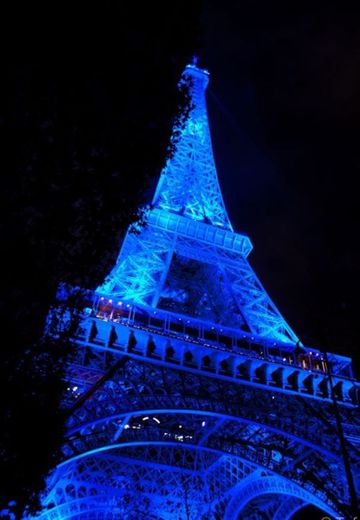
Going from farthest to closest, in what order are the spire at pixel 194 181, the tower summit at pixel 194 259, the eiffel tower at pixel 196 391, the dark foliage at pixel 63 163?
1. the spire at pixel 194 181
2. the tower summit at pixel 194 259
3. the eiffel tower at pixel 196 391
4. the dark foliage at pixel 63 163

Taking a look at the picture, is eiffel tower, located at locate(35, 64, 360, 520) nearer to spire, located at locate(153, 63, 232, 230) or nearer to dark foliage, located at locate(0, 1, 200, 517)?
spire, located at locate(153, 63, 232, 230)

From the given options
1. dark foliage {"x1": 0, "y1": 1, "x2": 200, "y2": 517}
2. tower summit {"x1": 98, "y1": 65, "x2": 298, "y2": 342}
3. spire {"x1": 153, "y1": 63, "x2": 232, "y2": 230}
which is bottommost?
dark foliage {"x1": 0, "y1": 1, "x2": 200, "y2": 517}

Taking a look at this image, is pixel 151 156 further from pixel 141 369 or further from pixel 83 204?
pixel 141 369

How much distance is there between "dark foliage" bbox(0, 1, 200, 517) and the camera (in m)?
6.94

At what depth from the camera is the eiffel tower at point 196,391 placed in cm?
1517

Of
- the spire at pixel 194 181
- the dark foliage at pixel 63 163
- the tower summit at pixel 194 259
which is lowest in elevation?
the dark foliage at pixel 63 163

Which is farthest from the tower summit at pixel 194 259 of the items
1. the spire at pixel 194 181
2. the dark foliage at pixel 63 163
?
the dark foliage at pixel 63 163

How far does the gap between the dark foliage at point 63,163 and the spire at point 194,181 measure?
54.9 feet

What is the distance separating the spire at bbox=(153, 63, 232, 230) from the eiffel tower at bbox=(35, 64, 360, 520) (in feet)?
0.34

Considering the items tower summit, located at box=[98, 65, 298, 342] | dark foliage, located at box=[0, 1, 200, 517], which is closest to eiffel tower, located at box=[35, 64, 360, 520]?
tower summit, located at box=[98, 65, 298, 342]

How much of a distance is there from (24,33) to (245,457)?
17538mm

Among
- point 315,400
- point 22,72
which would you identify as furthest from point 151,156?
point 315,400

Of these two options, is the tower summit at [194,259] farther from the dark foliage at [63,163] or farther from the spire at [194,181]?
the dark foliage at [63,163]

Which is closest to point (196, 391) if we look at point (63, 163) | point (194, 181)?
point (63, 163)
